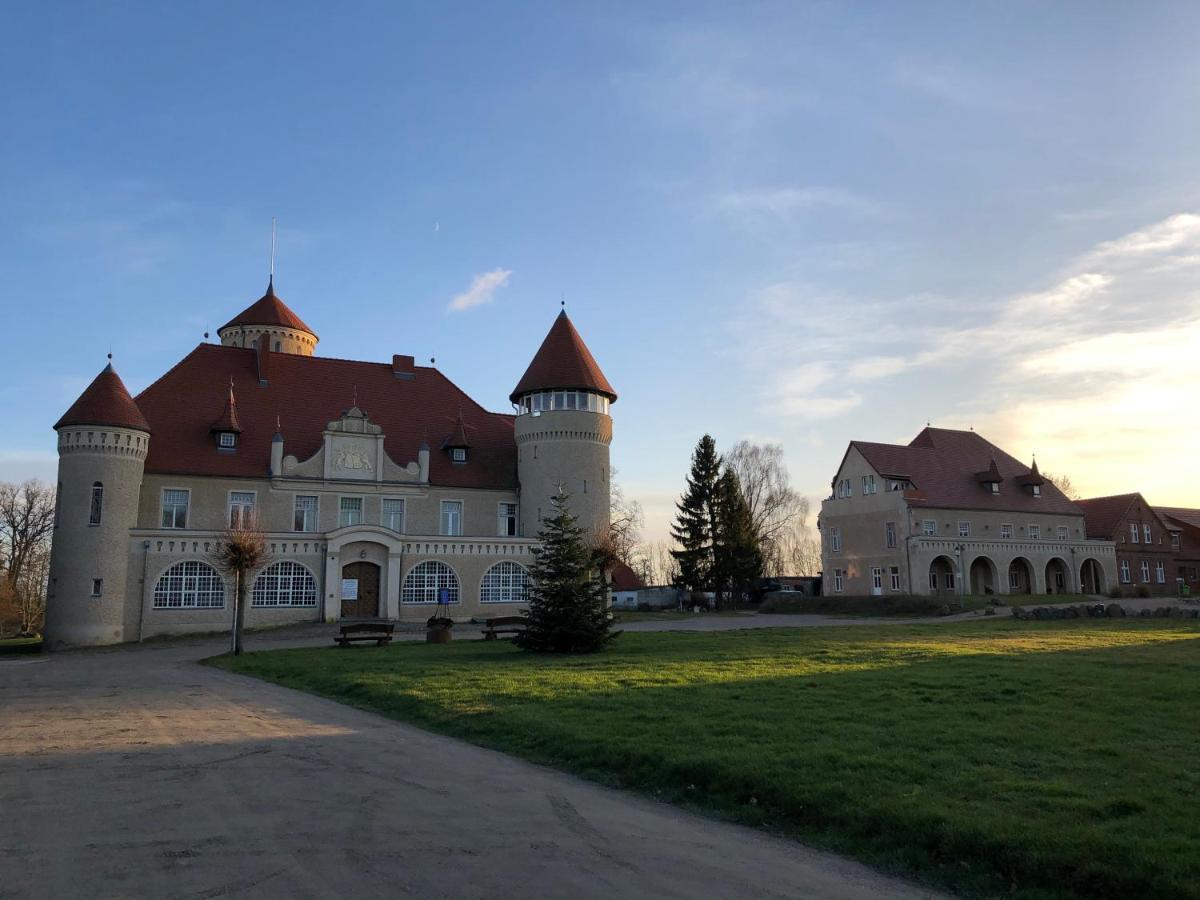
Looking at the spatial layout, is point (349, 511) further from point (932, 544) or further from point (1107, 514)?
point (1107, 514)

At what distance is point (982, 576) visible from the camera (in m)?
59.2

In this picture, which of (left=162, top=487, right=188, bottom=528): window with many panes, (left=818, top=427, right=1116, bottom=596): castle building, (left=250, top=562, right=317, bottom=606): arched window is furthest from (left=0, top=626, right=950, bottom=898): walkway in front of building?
(left=818, top=427, right=1116, bottom=596): castle building

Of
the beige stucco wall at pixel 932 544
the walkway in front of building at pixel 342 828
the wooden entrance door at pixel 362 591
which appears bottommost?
the walkway in front of building at pixel 342 828

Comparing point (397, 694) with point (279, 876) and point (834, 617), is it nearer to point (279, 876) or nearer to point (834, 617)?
point (279, 876)

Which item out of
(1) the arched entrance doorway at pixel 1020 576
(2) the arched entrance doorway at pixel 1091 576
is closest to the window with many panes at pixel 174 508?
(1) the arched entrance doorway at pixel 1020 576

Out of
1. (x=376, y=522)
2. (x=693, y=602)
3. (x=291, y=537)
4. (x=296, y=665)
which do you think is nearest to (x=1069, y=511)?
(x=693, y=602)

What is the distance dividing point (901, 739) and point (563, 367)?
122ft

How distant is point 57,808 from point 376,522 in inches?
1461

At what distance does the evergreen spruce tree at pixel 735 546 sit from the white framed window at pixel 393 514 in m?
26.2

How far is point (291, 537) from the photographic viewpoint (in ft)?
136

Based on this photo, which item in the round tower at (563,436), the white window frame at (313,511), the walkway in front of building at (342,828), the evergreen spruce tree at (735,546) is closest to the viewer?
the walkway in front of building at (342,828)

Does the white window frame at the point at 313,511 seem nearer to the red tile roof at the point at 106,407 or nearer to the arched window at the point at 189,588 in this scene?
the arched window at the point at 189,588

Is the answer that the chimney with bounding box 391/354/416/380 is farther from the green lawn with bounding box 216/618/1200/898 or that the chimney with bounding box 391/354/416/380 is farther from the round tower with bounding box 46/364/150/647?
the green lawn with bounding box 216/618/1200/898

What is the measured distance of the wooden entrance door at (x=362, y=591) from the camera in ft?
140
